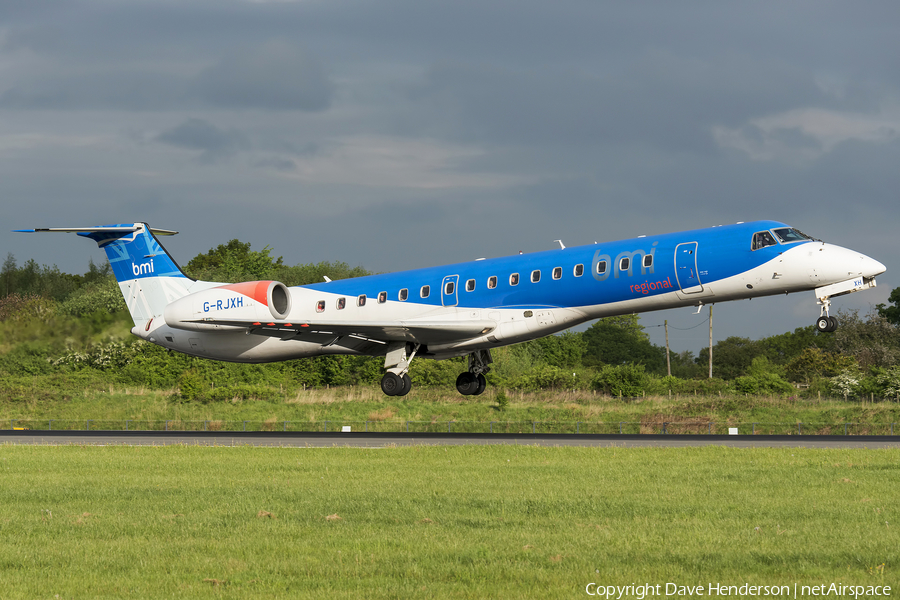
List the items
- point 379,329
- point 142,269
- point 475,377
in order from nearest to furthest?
1. point 379,329
2. point 475,377
3. point 142,269

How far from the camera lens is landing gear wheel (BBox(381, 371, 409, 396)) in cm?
3225

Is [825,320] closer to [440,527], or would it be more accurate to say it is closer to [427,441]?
[440,527]

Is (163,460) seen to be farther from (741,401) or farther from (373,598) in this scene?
(741,401)

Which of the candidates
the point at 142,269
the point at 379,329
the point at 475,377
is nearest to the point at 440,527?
the point at 379,329

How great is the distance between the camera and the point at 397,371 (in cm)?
3272

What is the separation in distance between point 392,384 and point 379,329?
211 centimetres

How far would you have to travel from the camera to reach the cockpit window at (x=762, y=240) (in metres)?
26.0

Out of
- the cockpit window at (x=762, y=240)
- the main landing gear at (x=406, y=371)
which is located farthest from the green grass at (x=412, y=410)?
the cockpit window at (x=762, y=240)

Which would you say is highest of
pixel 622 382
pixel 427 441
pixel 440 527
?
pixel 622 382

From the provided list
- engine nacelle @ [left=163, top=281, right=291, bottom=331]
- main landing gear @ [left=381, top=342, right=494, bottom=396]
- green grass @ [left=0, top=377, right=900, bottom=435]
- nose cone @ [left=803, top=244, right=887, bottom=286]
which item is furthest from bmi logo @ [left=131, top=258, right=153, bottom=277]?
nose cone @ [left=803, top=244, right=887, bottom=286]

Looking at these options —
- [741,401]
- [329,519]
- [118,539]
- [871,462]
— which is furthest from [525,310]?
[741,401]

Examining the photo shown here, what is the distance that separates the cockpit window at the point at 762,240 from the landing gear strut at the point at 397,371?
12.4 m

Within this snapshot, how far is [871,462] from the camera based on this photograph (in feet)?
85.8

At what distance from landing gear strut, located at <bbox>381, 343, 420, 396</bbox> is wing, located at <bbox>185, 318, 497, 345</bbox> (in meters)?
0.46
